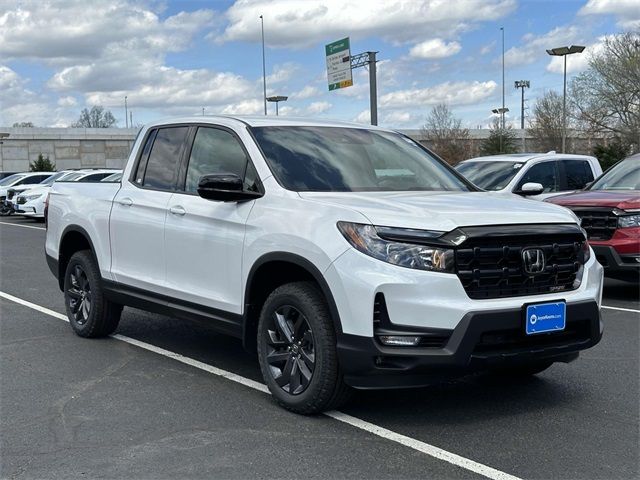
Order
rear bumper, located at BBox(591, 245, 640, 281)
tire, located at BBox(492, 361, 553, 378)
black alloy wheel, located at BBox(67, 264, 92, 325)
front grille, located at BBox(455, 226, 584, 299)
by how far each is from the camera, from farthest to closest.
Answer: rear bumper, located at BBox(591, 245, 640, 281) < black alloy wheel, located at BBox(67, 264, 92, 325) < tire, located at BBox(492, 361, 553, 378) < front grille, located at BBox(455, 226, 584, 299)

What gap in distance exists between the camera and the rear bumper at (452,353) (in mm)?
4172

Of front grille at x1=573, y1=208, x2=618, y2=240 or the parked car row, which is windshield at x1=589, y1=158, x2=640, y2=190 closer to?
front grille at x1=573, y1=208, x2=618, y2=240

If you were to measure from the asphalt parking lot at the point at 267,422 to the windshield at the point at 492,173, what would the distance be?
5.18 meters

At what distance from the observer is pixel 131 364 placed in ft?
20.2

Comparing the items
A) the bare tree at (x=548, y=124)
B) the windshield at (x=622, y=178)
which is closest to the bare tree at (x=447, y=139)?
the bare tree at (x=548, y=124)

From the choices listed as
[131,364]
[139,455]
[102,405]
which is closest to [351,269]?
[139,455]

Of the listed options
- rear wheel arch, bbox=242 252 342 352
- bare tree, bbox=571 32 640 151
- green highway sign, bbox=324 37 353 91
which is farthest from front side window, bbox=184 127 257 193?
bare tree, bbox=571 32 640 151

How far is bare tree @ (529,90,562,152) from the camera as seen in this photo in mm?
59594

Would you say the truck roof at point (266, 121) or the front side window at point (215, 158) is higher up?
the truck roof at point (266, 121)

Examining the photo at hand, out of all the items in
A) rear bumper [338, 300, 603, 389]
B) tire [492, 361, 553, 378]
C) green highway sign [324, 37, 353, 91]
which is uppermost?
green highway sign [324, 37, 353, 91]

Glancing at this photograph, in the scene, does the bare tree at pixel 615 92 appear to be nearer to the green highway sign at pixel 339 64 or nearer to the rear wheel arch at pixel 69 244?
the green highway sign at pixel 339 64

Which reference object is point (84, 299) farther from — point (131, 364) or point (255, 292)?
point (255, 292)

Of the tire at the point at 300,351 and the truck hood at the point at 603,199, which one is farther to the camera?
the truck hood at the point at 603,199

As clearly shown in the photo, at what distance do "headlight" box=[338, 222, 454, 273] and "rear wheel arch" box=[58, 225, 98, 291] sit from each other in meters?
3.60
